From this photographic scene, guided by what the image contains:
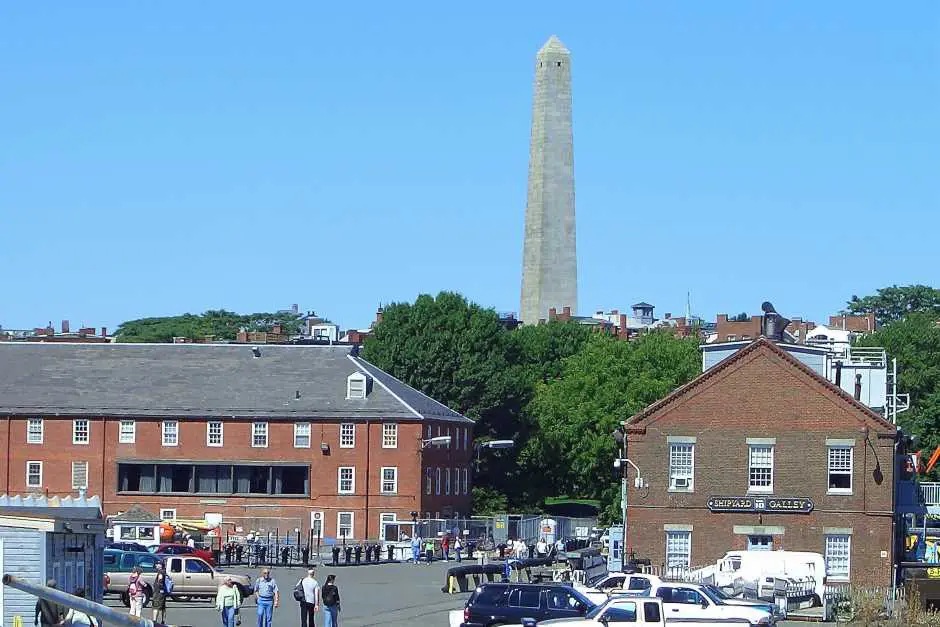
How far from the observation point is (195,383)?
96.1m

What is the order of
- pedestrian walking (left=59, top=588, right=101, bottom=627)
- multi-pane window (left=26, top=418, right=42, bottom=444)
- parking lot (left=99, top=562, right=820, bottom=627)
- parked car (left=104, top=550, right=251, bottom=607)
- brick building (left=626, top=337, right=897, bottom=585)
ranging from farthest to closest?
multi-pane window (left=26, top=418, right=42, bottom=444) < brick building (left=626, top=337, right=897, bottom=585) < parked car (left=104, top=550, right=251, bottom=607) < parking lot (left=99, top=562, right=820, bottom=627) < pedestrian walking (left=59, top=588, right=101, bottom=627)

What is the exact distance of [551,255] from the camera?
144250 millimetres

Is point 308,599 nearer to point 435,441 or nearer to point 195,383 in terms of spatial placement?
point 435,441

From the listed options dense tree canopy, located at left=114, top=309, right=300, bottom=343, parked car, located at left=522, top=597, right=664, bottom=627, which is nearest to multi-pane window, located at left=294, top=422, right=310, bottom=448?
parked car, located at left=522, top=597, right=664, bottom=627

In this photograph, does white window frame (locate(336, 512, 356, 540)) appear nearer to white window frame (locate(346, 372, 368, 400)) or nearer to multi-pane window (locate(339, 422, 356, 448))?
multi-pane window (locate(339, 422, 356, 448))

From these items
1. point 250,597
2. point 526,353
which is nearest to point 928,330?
point 526,353

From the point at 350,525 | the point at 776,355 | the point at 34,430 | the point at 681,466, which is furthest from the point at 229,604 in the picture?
the point at 34,430

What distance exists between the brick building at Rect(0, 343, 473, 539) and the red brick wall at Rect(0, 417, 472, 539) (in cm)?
5

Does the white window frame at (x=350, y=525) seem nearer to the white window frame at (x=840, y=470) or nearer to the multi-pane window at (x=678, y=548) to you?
the multi-pane window at (x=678, y=548)

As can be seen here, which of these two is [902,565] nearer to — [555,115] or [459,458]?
[459,458]

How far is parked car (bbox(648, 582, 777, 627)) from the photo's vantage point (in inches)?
1613

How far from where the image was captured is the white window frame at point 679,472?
65625mm

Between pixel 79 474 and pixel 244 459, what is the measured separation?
28.4 feet

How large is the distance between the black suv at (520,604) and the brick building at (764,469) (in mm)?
23979
